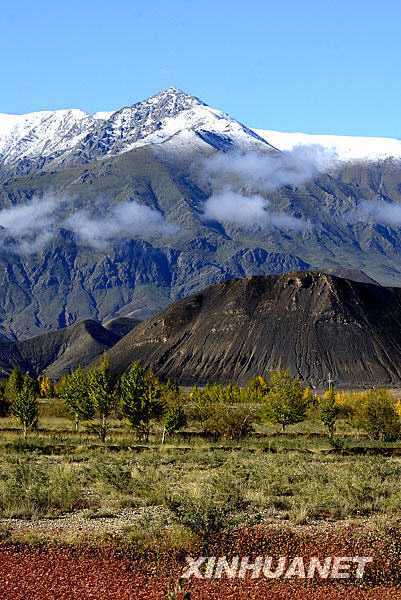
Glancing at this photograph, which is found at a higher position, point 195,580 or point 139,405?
point 195,580

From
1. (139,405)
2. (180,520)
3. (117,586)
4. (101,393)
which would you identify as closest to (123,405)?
(139,405)

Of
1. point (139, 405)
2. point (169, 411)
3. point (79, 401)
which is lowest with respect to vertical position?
point (79, 401)

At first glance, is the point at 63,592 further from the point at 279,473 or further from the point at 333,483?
the point at 279,473

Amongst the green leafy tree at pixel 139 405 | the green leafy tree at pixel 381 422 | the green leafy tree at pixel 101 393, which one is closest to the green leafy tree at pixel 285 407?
the green leafy tree at pixel 381 422

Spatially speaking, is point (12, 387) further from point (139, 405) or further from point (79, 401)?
point (139, 405)

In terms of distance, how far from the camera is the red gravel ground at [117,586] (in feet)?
63.9

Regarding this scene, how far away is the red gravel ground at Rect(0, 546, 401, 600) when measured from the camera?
63.9ft

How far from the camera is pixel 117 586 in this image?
66.2 feet

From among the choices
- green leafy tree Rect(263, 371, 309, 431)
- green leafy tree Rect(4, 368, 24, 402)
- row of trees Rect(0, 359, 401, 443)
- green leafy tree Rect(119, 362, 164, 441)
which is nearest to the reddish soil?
row of trees Rect(0, 359, 401, 443)

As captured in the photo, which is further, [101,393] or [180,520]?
[101,393]

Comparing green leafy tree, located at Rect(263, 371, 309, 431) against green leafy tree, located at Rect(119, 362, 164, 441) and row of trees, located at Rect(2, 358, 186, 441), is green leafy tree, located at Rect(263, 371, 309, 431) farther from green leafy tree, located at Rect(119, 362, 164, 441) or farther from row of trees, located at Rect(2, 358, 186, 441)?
green leafy tree, located at Rect(119, 362, 164, 441)

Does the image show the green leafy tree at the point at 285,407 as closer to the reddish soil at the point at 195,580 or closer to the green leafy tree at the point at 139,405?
the green leafy tree at the point at 139,405

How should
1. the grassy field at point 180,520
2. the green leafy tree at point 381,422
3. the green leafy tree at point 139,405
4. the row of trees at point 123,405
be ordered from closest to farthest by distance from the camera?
the grassy field at point 180,520, the row of trees at point 123,405, the green leafy tree at point 139,405, the green leafy tree at point 381,422

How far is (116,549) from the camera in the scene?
77.0 feet
